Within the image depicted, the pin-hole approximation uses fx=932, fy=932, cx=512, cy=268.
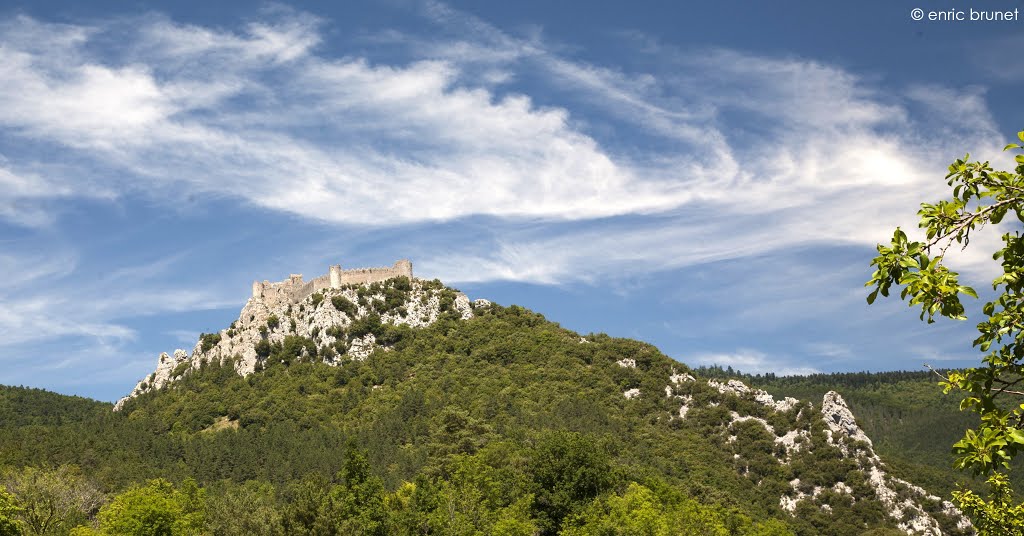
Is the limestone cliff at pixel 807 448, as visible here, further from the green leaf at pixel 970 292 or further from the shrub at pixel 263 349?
the green leaf at pixel 970 292

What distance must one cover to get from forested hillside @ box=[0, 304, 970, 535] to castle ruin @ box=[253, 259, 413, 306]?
15.3 meters

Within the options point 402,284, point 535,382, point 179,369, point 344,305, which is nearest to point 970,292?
point 535,382

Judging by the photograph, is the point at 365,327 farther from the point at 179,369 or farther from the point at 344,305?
the point at 179,369

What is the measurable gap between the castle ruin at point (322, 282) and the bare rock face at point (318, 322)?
4.55ft

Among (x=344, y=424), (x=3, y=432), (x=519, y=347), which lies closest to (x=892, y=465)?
(x=519, y=347)

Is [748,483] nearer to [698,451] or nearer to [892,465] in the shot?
[698,451]

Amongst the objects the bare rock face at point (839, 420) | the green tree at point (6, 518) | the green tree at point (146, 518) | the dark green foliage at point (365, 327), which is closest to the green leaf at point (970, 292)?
the green tree at point (6, 518)

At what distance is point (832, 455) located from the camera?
428 ft

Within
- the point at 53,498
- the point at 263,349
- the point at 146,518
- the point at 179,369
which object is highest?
the point at 263,349

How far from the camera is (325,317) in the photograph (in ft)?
541

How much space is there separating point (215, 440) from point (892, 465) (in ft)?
316

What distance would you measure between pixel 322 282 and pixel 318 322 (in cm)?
1275

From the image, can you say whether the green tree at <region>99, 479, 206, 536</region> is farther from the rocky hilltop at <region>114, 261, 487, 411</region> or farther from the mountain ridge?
the rocky hilltop at <region>114, 261, 487, 411</region>

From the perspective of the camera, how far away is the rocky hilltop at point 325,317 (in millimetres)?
163000
